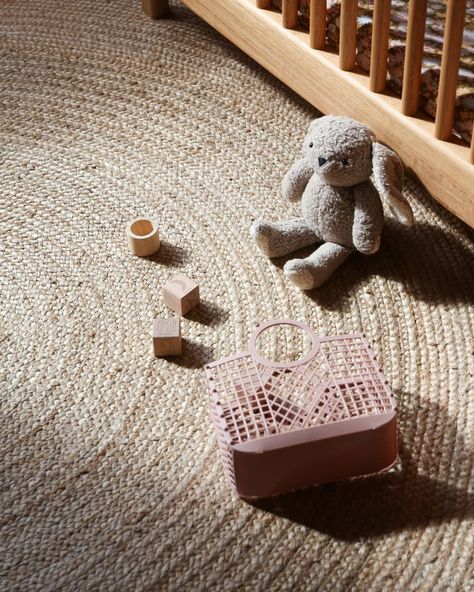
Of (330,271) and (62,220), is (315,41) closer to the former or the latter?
(330,271)

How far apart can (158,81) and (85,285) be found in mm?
576

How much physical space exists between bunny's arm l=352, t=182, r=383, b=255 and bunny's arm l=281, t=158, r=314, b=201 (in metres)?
0.09

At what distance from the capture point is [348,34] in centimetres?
136

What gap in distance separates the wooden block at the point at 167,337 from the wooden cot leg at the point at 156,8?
928mm

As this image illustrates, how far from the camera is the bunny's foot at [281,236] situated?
1.41 meters

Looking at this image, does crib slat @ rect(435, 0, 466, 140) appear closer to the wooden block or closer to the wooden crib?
the wooden crib

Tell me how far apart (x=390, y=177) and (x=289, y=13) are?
0.38 metres

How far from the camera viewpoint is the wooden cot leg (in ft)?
6.35

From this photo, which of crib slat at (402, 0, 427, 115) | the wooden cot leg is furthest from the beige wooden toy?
the wooden cot leg

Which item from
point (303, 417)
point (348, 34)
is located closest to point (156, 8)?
point (348, 34)

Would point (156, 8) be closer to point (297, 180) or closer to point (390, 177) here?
point (297, 180)

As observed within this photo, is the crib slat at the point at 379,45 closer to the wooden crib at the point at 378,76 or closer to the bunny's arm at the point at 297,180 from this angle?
the wooden crib at the point at 378,76

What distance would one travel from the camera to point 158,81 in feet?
5.91

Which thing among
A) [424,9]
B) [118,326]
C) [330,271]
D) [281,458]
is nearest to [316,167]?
[330,271]
